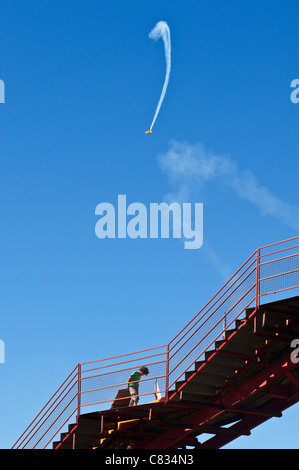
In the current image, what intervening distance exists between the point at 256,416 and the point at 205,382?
11.2 feet

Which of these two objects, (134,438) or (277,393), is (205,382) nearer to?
(277,393)

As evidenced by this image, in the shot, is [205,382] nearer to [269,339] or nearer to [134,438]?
[269,339]

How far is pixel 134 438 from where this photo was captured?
112 ft
